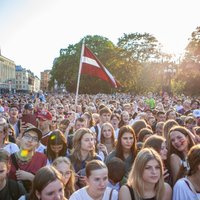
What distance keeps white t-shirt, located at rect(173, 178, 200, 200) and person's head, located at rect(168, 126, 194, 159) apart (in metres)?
1.34

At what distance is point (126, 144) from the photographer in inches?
217

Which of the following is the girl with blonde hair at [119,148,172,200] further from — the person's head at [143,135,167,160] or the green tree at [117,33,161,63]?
the green tree at [117,33,161,63]

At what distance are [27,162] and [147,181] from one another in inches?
69.5

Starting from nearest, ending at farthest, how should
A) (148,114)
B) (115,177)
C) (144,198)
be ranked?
(144,198) < (115,177) < (148,114)

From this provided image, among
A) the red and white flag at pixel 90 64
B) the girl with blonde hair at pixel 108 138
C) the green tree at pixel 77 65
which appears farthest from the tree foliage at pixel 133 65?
the girl with blonde hair at pixel 108 138

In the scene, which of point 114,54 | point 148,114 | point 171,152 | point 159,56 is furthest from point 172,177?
point 159,56

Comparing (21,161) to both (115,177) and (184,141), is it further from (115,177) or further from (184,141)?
(184,141)

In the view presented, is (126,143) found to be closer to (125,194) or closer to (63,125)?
(125,194)

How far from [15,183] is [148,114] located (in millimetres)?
7116

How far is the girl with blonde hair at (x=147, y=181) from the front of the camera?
3.54 m

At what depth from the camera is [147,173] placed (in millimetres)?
3613

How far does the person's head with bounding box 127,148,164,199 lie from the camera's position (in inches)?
141

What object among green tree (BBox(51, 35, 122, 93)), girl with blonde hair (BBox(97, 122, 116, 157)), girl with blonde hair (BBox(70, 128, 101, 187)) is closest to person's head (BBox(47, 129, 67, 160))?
girl with blonde hair (BBox(70, 128, 101, 187))

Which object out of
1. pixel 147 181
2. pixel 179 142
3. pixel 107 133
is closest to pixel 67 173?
pixel 147 181
